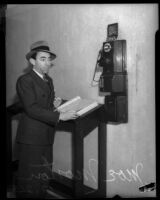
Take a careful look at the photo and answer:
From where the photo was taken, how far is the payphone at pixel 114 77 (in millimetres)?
2600

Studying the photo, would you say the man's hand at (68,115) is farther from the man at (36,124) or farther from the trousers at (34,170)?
the trousers at (34,170)

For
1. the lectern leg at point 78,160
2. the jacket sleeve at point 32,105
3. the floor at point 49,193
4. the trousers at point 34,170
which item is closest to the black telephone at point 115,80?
the lectern leg at point 78,160

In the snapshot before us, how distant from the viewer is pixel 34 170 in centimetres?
259

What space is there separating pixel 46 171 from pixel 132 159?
0.91 meters

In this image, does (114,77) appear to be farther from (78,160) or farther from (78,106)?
(78,160)

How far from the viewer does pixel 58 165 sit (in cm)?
323

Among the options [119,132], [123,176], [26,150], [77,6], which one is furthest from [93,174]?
[77,6]

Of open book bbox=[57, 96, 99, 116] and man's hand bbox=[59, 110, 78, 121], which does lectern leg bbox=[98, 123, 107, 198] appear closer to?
open book bbox=[57, 96, 99, 116]

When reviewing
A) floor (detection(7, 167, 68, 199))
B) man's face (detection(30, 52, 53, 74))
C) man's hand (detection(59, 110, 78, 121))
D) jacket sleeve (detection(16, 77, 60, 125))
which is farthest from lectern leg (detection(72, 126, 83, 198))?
man's face (detection(30, 52, 53, 74))

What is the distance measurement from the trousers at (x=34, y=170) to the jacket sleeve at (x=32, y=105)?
302mm

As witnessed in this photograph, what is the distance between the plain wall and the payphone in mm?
76

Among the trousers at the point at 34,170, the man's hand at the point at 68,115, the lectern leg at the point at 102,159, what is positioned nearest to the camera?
the man's hand at the point at 68,115

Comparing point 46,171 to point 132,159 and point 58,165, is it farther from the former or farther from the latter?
point 132,159

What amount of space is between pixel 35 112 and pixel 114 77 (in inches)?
33.7
